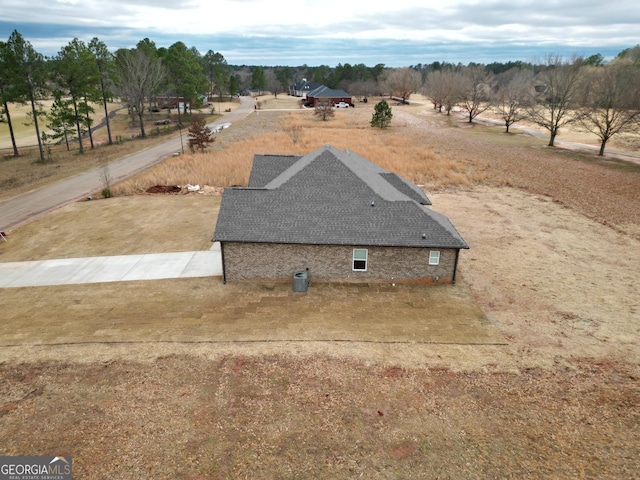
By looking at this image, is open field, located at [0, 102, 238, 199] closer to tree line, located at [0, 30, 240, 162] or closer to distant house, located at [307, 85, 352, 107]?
tree line, located at [0, 30, 240, 162]

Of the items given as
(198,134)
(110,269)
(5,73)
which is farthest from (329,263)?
(5,73)

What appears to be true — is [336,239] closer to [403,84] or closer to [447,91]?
[447,91]

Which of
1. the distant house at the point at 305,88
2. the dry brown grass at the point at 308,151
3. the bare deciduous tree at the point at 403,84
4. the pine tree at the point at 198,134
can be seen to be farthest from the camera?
the distant house at the point at 305,88

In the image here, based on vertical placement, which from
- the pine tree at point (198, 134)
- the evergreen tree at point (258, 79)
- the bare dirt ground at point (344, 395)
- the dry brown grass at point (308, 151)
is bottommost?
the bare dirt ground at point (344, 395)

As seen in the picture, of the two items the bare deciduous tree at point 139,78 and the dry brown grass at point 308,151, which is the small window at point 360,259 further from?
the bare deciduous tree at point 139,78

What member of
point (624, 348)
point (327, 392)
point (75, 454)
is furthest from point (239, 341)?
point (624, 348)
